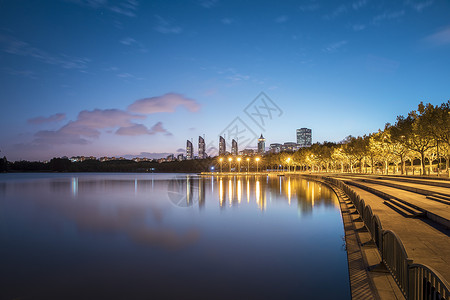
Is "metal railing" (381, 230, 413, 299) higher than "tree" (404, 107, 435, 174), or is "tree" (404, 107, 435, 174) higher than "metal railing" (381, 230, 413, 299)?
"tree" (404, 107, 435, 174)

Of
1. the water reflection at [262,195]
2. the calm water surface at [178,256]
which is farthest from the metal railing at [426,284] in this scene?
the water reflection at [262,195]

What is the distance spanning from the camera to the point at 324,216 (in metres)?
17.9

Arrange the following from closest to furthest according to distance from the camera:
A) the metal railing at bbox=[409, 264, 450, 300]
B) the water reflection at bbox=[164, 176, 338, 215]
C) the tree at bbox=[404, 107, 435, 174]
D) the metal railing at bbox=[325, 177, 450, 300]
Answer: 1. the metal railing at bbox=[409, 264, 450, 300]
2. the metal railing at bbox=[325, 177, 450, 300]
3. the water reflection at bbox=[164, 176, 338, 215]
4. the tree at bbox=[404, 107, 435, 174]

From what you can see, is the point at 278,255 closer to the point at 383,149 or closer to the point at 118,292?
the point at 118,292

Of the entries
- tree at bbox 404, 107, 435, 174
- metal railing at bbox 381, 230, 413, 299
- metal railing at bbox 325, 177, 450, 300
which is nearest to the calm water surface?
metal railing at bbox 381, 230, 413, 299

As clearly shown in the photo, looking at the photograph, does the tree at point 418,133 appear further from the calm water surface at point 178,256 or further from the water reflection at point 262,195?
the calm water surface at point 178,256

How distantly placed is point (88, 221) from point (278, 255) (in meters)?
13.8

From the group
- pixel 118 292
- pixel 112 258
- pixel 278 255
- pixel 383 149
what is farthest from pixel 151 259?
pixel 383 149

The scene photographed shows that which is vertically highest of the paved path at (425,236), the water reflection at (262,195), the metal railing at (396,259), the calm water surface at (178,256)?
the metal railing at (396,259)

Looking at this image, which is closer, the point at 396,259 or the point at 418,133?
the point at 396,259

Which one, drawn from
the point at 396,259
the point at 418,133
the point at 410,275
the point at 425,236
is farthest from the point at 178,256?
the point at 418,133

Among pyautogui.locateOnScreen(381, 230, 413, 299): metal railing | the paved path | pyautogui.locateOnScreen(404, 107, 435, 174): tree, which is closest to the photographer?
pyautogui.locateOnScreen(381, 230, 413, 299): metal railing

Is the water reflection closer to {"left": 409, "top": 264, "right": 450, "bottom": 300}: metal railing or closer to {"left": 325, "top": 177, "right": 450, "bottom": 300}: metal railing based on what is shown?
{"left": 325, "top": 177, "right": 450, "bottom": 300}: metal railing

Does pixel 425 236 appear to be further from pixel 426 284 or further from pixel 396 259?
pixel 426 284
